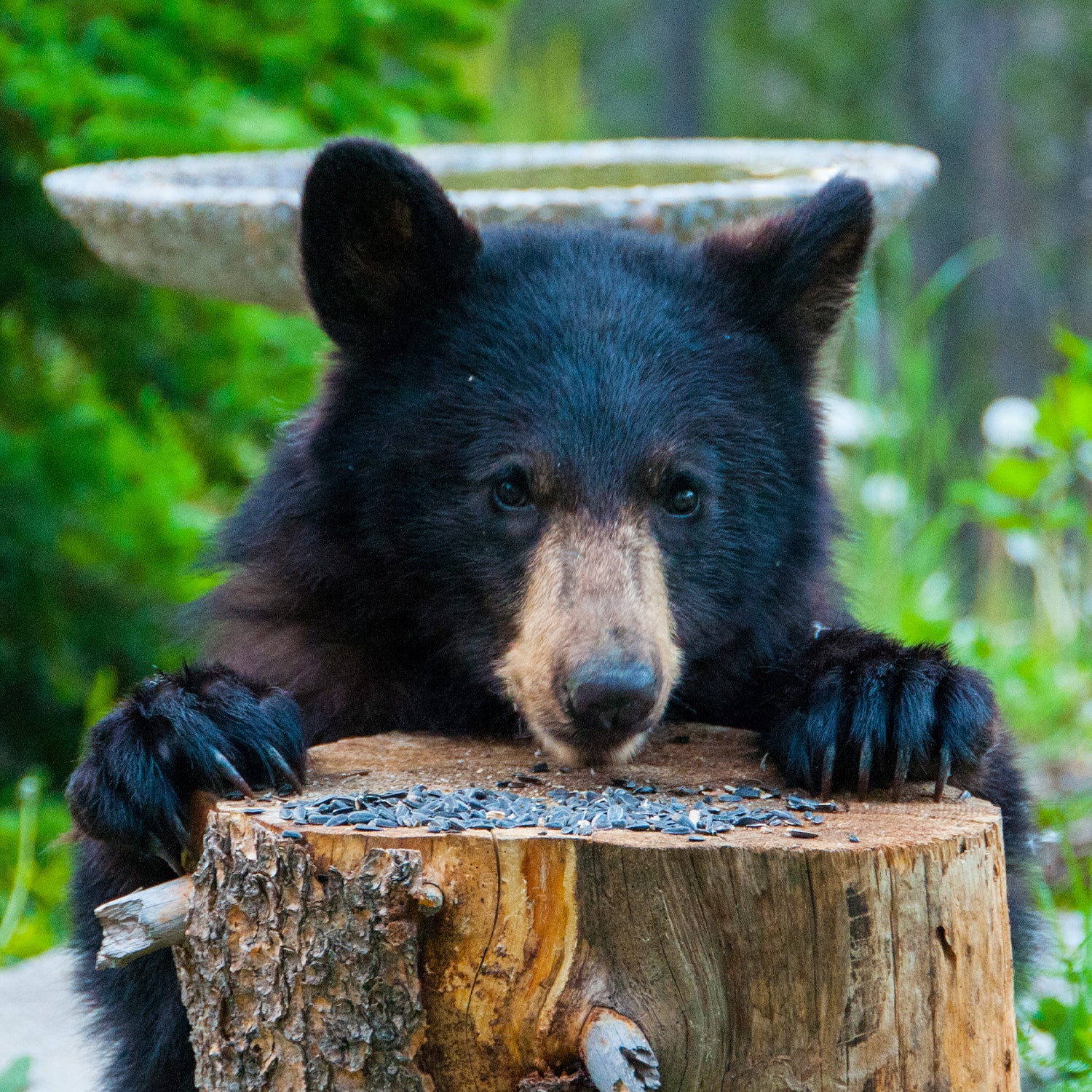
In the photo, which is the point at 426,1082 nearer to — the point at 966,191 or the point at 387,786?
the point at 387,786

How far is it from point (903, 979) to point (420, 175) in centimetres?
157

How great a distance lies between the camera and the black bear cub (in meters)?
2.26

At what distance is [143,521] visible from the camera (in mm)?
5641

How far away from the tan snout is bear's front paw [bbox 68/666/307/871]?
0.40 metres

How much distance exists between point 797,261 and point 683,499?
0.58m

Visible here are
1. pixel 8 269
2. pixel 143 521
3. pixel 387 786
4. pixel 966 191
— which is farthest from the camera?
pixel 966 191

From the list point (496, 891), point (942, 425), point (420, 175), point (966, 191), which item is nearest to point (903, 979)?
point (496, 891)

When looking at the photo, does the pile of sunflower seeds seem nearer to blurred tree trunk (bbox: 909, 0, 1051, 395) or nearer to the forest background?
the forest background

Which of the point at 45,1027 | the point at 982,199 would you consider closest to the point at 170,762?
the point at 45,1027

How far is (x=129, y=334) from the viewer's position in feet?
17.9

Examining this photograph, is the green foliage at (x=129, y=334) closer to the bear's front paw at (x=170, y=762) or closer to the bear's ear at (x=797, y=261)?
the bear's ear at (x=797, y=261)

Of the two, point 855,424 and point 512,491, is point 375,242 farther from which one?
point 855,424

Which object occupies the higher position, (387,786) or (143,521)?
(143,521)

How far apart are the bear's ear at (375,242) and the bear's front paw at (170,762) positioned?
0.84 meters
